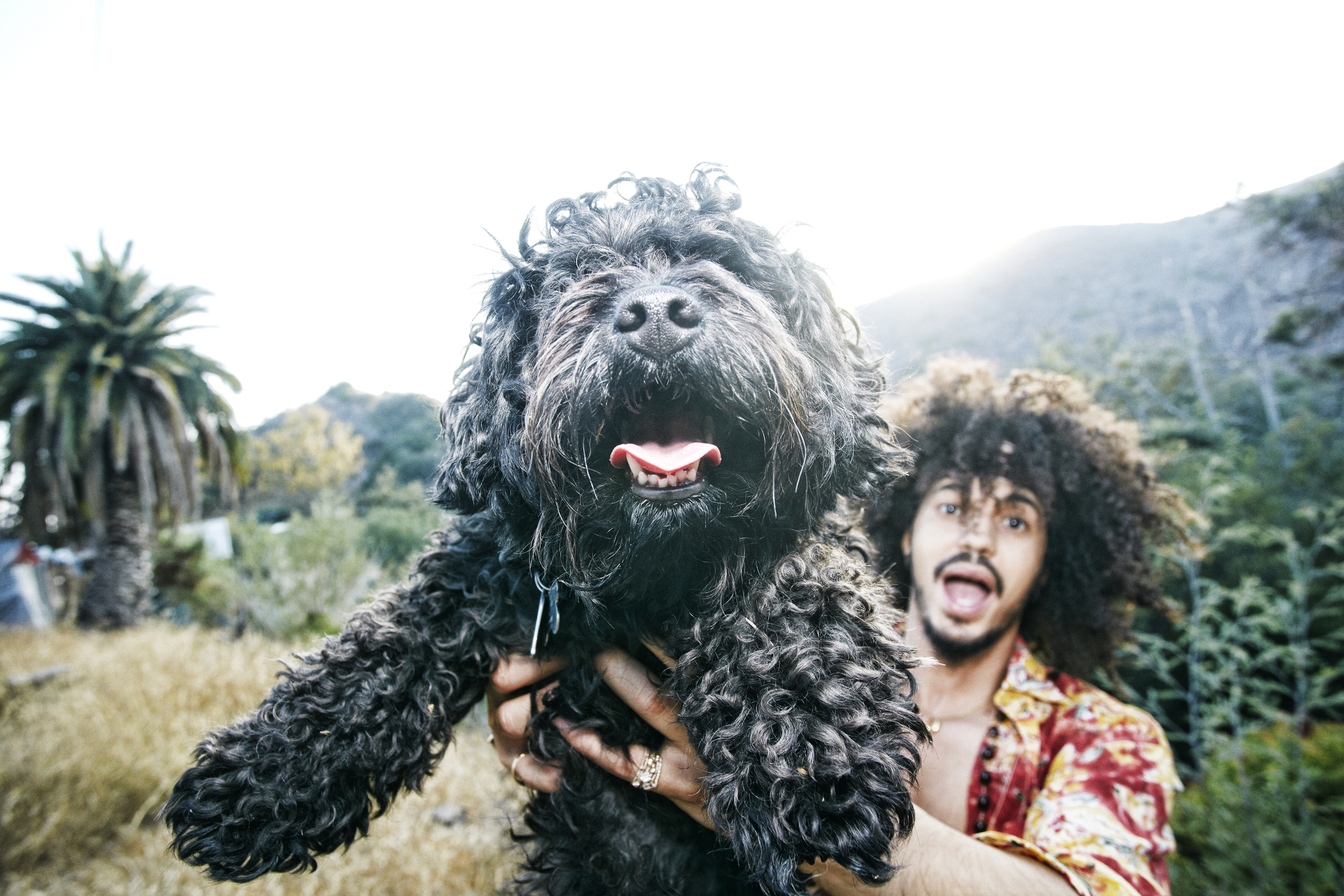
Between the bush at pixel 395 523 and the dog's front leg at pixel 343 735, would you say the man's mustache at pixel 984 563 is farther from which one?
the bush at pixel 395 523

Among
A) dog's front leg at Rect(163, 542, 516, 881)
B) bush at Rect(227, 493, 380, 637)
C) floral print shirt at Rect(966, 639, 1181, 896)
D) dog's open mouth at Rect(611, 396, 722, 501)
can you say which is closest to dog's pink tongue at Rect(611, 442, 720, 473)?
dog's open mouth at Rect(611, 396, 722, 501)

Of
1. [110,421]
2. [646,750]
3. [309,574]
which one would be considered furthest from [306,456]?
[646,750]

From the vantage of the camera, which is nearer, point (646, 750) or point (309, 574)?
point (646, 750)

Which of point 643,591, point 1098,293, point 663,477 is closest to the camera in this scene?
point 663,477

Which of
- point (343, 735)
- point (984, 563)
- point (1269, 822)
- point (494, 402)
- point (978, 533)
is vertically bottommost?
point (1269, 822)

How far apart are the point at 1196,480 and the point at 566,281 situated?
1315cm

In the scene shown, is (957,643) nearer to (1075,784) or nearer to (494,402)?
(1075,784)

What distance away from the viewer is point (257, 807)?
1619mm

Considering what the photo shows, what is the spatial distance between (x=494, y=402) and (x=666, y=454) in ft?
2.13

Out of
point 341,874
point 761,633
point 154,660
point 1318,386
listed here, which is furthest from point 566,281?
point 1318,386

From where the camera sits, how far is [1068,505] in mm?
3119

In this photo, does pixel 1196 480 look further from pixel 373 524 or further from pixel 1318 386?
pixel 1318 386

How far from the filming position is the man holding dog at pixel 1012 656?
174 cm

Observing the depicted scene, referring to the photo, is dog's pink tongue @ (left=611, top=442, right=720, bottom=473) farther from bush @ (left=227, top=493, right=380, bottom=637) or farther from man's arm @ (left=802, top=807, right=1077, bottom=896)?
bush @ (left=227, top=493, right=380, bottom=637)
